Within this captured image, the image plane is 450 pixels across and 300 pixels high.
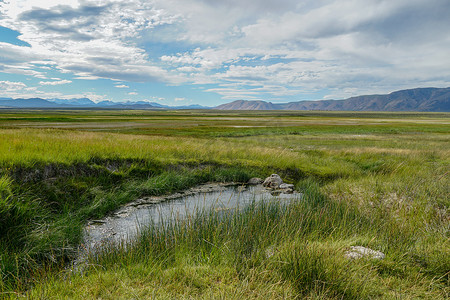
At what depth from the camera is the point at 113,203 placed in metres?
10.7

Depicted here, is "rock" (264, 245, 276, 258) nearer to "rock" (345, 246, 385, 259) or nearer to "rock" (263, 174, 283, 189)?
"rock" (345, 246, 385, 259)

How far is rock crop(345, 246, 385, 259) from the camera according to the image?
5168 mm

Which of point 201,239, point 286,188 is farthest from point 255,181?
point 201,239

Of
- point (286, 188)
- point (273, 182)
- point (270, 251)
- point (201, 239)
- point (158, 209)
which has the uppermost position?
point (158, 209)

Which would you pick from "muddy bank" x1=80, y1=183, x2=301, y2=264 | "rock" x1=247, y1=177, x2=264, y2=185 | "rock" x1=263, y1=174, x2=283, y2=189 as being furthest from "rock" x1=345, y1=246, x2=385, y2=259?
"rock" x1=247, y1=177, x2=264, y2=185

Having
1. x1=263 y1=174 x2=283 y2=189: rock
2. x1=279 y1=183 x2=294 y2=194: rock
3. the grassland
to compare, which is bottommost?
x1=279 y1=183 x2=294 y2=194: rock

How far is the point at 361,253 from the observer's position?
5367 mm

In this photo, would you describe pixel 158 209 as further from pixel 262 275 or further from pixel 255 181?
pixel 255 181

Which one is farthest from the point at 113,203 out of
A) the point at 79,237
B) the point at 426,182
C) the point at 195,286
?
the point at 426,182

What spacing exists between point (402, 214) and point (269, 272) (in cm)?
616

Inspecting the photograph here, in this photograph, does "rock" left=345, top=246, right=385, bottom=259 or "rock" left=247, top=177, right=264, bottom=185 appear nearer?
"rock" left=345, top=246, right=385, bottom=259

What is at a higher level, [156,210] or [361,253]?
[361,253]

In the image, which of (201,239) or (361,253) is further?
(201,239)

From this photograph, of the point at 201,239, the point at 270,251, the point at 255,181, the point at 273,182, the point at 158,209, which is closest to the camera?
the point at 270,251
